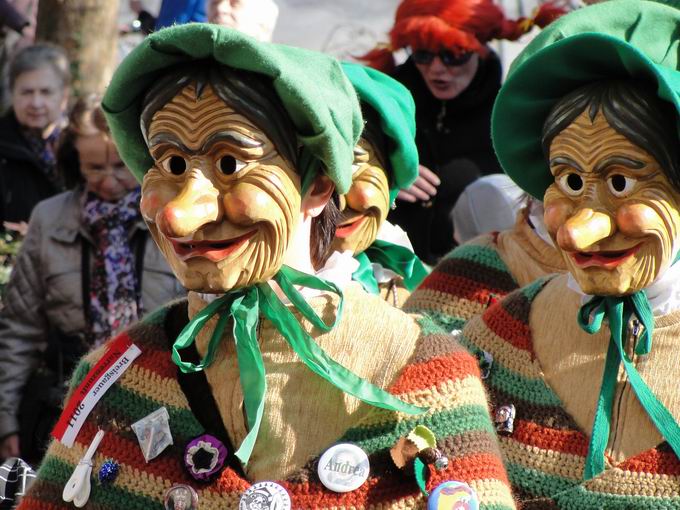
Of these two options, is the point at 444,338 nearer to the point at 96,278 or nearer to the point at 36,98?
the point at 96,278

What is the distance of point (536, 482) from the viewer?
309 centimetres

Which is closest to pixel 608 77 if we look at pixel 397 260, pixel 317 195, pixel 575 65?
pixel 575 65

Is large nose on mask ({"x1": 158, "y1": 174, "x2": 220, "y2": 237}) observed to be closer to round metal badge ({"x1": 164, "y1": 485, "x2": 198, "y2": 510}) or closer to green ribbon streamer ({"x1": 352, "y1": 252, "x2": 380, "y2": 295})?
round metal badge ({"x1": 164, "y1": 485, "x2": 198, "y2": 510})

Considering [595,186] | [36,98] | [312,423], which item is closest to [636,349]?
[595,186]

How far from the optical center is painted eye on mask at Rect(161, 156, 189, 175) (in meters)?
2.70

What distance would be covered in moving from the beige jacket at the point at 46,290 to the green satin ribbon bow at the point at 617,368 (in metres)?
1.93

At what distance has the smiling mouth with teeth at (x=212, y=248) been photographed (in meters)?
2.64

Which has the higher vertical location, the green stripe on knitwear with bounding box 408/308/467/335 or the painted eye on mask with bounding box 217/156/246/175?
the painted eye on mask with bounding box 217/156/246/175

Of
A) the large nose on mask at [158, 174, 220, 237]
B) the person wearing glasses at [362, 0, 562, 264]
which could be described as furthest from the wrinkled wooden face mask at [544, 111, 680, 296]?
→ the person wearing glasses at [362, 0, 562, 264]

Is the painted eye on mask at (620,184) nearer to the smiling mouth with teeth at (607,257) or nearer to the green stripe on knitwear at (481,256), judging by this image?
the smiling mouth with teeth at (607,257)

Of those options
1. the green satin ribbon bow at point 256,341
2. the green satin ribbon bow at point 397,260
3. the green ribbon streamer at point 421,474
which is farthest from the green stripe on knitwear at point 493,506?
the green satin ribbon bow at point 397,260

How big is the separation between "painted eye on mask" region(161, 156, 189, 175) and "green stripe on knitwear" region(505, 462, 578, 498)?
105 cm

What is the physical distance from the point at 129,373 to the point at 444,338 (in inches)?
25.7

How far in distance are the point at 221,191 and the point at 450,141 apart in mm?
2866
